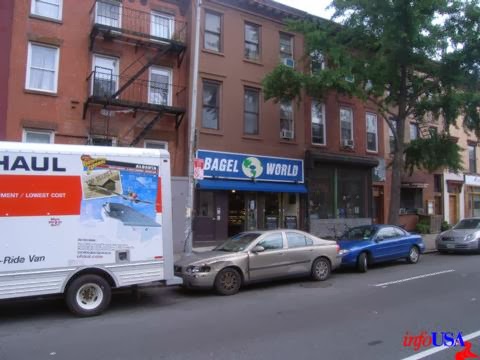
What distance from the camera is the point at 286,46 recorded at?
21.4 metres

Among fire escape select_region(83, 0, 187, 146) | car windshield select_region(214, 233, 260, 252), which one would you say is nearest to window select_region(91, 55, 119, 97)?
fire escape select_region(83, 0, 187, 146)

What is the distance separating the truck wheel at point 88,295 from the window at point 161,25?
12.2 metres

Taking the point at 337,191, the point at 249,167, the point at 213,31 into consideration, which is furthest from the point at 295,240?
the point at 213,31

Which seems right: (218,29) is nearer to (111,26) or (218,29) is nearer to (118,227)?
(111,26)

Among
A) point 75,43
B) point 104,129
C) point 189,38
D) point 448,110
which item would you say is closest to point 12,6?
point 75,43

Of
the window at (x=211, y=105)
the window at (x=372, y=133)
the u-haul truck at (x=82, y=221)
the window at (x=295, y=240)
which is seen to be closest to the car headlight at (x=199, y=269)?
the u-haul truck at (x=82, y=221)

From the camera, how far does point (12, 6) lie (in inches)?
601

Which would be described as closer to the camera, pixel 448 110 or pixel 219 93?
pixel 448 110

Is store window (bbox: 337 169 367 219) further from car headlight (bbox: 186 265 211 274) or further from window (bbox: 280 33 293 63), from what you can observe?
car headlight (bbox: 186 265 211 274)

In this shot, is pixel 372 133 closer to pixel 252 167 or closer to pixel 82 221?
pixel 252 167

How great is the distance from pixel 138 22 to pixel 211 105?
4314 millimetres

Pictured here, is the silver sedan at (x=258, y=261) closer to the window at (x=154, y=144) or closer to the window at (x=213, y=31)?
the window at (x=154, y=144)

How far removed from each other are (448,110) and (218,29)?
33.0 ft

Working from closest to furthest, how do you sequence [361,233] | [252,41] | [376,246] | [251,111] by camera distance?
[376,246] < [361,233] < [251,111] < [252,41]
